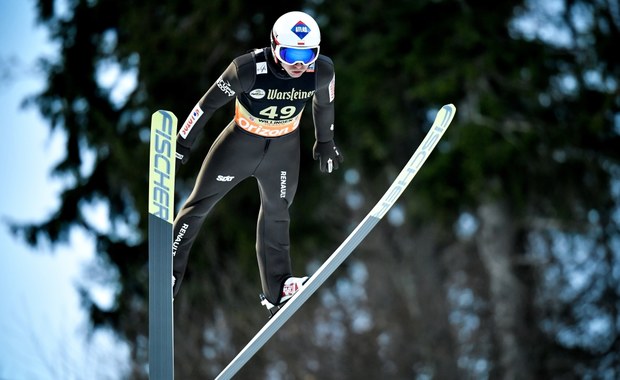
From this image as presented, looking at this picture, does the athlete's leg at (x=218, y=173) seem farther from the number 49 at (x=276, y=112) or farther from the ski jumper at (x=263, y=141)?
the number 49 at (x=276, y=112)

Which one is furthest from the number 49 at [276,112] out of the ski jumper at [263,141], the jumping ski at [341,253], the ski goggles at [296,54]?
the jumping ski at [341,253]

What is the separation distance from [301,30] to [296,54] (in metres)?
0.11

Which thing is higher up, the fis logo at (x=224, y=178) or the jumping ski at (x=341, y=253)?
the fis logo at (x=224, y=178)

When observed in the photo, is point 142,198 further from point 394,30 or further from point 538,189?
point 538,189

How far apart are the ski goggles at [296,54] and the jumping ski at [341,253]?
3.01ft

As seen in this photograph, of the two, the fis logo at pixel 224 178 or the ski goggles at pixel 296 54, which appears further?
the fis logo at pixel 224 178

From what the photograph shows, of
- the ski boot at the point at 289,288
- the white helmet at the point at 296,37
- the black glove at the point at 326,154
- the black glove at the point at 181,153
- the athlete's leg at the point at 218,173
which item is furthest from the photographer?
→ the ski boot at the point at 289,288

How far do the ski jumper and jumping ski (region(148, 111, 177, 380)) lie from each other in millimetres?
125

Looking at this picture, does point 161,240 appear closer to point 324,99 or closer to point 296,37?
point 324,99

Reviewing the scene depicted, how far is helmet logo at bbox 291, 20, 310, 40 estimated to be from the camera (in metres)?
3.94

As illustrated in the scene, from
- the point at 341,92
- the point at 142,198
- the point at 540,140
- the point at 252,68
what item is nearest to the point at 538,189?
the point at 540,140

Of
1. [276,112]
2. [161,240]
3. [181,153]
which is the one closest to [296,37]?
[276,112]

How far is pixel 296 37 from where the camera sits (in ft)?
13.0

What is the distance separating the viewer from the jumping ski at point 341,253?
15.4ft
